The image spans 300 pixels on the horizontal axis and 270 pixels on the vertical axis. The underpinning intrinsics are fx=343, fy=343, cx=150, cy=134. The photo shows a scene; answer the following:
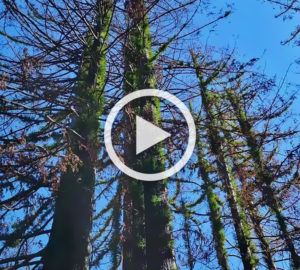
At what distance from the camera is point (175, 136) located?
7.48m

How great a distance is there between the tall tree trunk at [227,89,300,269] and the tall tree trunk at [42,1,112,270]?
4157mm

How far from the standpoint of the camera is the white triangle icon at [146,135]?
6844mm

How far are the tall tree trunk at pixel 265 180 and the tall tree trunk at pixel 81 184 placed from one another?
4157 millimetres

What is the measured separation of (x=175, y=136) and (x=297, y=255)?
4.59 m

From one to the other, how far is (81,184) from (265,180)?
6.11m

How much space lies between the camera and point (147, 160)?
6504 mm

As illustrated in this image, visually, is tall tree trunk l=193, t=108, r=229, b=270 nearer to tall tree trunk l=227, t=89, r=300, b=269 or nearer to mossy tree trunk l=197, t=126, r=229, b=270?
mossy tree trunk l=197, t=126, r=229, b=270

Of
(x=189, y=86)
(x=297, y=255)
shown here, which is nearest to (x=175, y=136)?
(x=189, y=86)

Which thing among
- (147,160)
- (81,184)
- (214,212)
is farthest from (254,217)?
(81,184)

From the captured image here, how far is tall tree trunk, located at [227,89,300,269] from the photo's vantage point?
8.74 m

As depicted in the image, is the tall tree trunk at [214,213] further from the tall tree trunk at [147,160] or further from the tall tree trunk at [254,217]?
the tall tree trunk at [147,160]

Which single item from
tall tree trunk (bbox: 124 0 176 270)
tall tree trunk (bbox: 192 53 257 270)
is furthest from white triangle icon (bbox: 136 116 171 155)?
tall tree trunk (bbox: 192 53 257 270)
